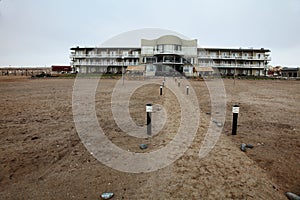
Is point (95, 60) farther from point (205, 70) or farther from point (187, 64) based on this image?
point (205, 70)

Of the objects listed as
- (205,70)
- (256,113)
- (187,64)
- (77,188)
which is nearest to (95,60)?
(187,64)

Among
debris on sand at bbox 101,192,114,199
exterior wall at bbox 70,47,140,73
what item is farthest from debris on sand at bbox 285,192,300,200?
exterior wall at bbox 70,47,140,73

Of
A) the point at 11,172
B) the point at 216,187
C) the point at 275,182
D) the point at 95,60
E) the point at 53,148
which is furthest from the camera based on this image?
the point at 95,60

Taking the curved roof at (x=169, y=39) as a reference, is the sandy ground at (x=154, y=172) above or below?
below

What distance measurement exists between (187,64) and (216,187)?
4989 cm

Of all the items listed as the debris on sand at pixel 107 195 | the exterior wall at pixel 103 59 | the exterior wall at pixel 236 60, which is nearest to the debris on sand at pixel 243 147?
the debris on sand at pixel 107 195

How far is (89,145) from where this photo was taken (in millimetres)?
5695

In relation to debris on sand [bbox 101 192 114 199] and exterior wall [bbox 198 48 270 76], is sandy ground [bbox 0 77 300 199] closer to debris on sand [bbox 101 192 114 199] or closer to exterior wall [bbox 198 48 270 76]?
debris on sand [bbox 101 192 114 199]

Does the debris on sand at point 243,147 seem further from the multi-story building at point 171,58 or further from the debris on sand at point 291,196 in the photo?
the multi-story building at point 171,58

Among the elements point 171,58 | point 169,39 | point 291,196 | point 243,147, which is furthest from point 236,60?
point 291,196

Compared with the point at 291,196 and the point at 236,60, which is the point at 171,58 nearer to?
the point at 236,60

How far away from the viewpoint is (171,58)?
166 ft

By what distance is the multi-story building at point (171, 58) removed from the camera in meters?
50.6

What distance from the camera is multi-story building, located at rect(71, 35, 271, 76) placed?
166 feet
